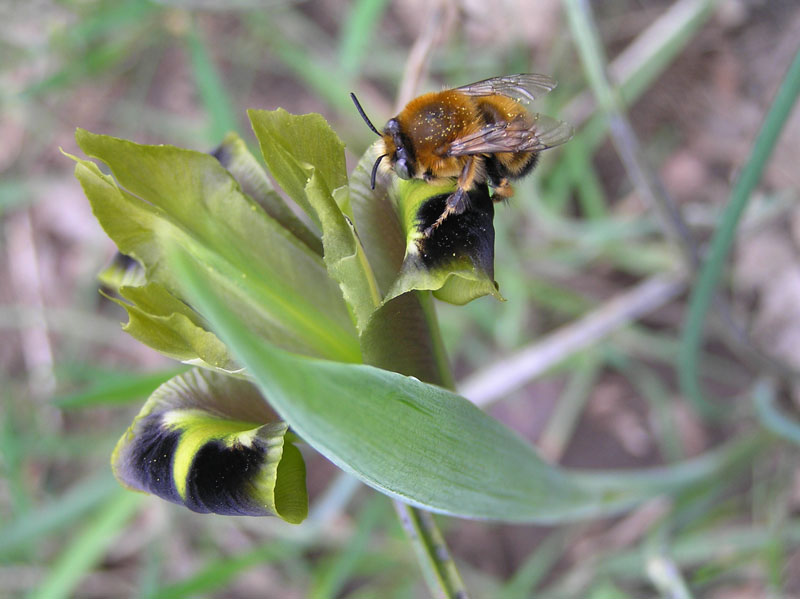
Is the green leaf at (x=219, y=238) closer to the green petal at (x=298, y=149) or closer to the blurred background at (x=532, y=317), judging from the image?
the green petal at (x=298, y=149)

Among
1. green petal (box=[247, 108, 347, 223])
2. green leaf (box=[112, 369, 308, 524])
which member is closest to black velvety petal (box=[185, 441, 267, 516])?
green leaf (box=[112, 369, 308, 524])

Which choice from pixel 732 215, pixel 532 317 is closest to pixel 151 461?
pixel 732 215

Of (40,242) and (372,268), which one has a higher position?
(40,242)

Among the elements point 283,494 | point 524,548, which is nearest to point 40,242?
point 524,548

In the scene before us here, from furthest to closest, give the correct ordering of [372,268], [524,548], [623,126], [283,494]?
[524,548] < [623,126] < [372,268] < [283,494]

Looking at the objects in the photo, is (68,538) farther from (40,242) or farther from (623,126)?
(623,126)

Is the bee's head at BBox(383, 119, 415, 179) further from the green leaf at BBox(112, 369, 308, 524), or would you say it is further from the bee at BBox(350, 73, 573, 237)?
the green leaf at BBox(112, 369, 308, 524)
